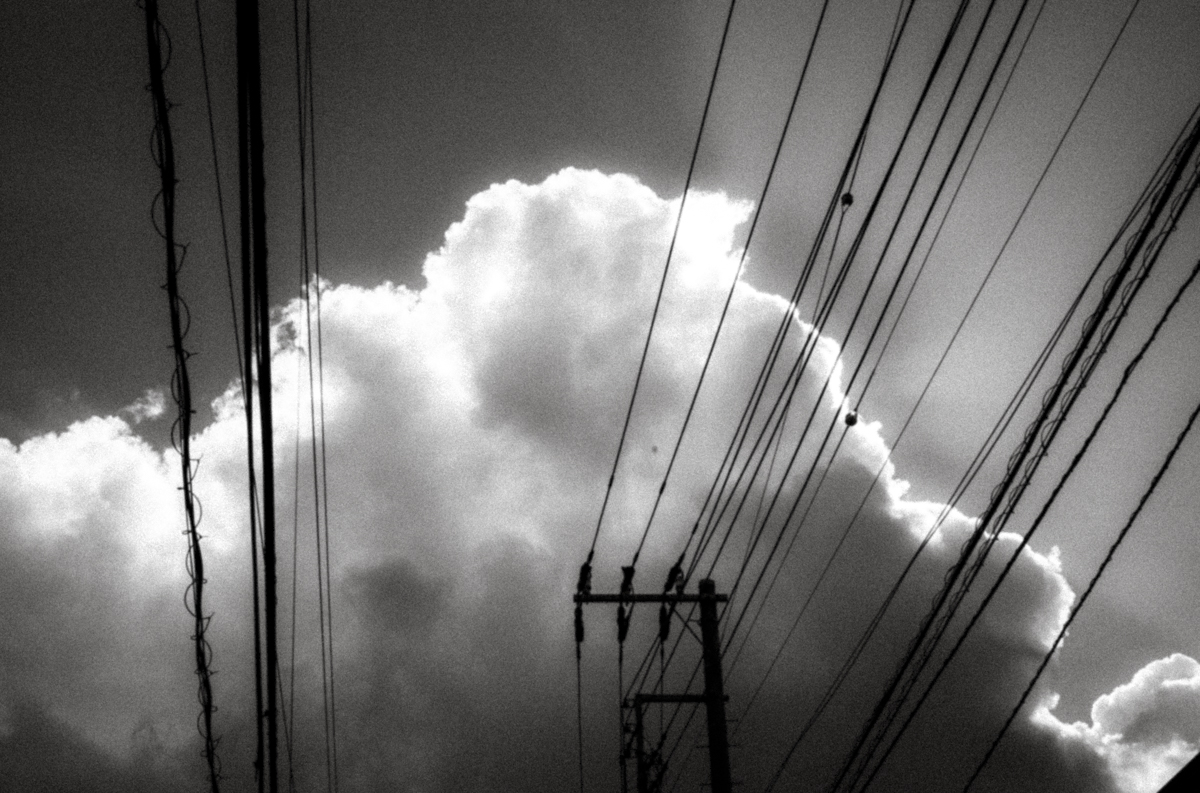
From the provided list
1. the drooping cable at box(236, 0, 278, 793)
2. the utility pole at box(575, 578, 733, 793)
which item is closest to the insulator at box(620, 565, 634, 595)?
the utility pole at box(575, 578, 733, 793)

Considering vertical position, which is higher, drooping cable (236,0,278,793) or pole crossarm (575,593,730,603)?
pole crossarm (575,593,730,603)

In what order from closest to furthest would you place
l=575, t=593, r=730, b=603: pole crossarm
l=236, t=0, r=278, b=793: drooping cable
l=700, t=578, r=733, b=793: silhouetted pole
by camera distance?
1. l=236, t=0, r=278, b=793: drooping cable
2. l=700, t=578, r=733, b=793: silhouetted pole
3. l=575, t=593, r=730, b=603: pole crossarm

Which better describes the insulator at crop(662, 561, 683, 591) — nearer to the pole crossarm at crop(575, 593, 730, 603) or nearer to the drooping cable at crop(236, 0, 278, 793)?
the pole crossarm at crop(575, 593, 730, 603)

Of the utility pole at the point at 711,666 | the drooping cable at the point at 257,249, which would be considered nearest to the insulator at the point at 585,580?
the utility pole at the point at 711,666

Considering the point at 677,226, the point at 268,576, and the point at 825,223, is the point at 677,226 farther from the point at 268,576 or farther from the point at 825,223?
the point at 268,576

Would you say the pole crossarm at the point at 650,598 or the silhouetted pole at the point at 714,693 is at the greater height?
the pole crossarm at the point at 650,598

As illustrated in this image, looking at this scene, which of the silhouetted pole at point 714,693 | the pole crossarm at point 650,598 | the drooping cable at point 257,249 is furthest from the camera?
the pole crossarm at point 650,598

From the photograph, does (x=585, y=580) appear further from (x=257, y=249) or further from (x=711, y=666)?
(x=257, y=249)

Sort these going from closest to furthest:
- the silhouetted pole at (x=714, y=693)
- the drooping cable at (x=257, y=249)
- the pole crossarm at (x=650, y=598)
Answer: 1. the drooping cable at (x=257, y=249)
2. the silhouetted pole at (x=714, y=693)
3. the pole crossarm at (x=650, y=598)

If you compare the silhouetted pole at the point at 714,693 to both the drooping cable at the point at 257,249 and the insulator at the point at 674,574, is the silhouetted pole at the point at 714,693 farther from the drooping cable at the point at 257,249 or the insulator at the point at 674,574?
the drooping cable at the point at 257,249

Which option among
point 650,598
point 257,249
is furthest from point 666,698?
point 257,249

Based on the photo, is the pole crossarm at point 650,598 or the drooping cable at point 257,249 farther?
the pole crossarm at point 650,598

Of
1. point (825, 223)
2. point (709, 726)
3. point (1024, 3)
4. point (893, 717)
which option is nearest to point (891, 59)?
point (1024, 3)

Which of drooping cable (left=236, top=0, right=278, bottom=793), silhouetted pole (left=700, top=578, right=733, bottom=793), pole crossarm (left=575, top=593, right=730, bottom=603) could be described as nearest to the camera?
drooping cable (left=236, top=0, right=278, bottom=793)
